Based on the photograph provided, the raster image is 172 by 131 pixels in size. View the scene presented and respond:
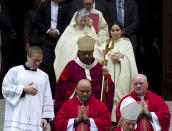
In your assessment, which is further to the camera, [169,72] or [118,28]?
[169,72]

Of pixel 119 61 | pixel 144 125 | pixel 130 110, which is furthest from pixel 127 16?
pixel 130 110

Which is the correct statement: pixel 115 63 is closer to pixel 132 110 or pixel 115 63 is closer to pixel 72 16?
pixel 72 16

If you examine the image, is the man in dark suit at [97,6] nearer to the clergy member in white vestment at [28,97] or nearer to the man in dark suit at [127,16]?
the man in dark suit at [127,16]

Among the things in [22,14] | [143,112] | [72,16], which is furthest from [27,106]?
[22,14]

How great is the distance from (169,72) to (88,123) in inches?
186

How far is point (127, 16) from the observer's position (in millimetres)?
12844

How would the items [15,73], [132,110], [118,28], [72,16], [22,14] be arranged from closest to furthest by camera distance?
[132,110] < [15,73] < [118,28] < [72,16] < [22,14]

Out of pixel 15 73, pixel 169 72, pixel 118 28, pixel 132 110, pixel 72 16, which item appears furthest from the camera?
pixel 169 72

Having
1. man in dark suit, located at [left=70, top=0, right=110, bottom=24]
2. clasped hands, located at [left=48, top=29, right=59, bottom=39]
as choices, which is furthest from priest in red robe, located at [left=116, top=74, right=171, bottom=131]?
man in dark suit, located at [left=70, top=0, right=110, bottom=24]

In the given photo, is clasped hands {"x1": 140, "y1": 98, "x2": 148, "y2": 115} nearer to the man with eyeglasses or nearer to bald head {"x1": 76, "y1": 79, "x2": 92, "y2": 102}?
bald head {"x1": 76, "y1": 79, "x2": 92, "y2": 102}

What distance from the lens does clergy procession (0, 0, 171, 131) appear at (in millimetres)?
9570

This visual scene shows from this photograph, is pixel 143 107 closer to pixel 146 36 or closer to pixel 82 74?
pixel 82 74

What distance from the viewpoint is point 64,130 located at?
9766mm

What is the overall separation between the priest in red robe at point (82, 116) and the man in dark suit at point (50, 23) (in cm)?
304
